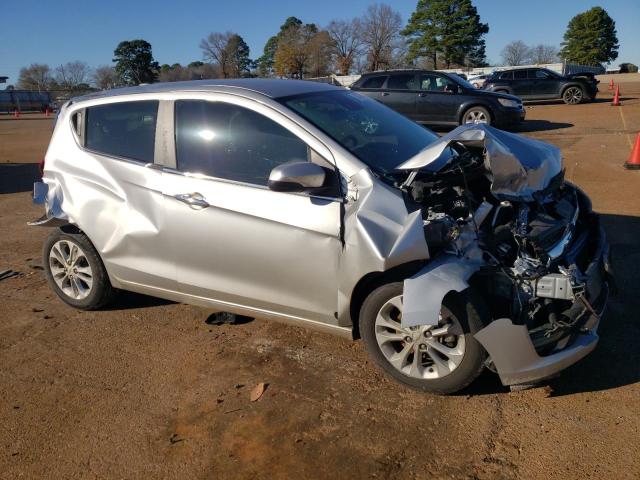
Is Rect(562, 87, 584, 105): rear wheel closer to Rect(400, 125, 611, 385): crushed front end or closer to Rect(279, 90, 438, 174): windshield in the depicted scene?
Rect(279, 90, 438, 174): windshield

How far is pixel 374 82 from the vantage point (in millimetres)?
15039

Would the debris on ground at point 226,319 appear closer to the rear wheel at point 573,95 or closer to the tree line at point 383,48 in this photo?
the rear wheel at point 573,95

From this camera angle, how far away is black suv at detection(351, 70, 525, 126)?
46.1 feet

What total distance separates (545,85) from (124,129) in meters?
21.2

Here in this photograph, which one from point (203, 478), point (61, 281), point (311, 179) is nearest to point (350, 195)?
point (311, 179)

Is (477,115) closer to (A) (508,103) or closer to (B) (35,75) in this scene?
(A) (508,103)

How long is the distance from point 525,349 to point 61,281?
3.77 m

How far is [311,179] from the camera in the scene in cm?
318

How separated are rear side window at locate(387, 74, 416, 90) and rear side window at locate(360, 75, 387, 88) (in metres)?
0.20

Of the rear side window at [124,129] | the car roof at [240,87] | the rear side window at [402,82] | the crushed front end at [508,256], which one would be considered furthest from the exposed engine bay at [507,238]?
the rear side window at [402,82]

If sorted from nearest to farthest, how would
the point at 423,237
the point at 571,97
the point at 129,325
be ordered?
the point at 423,237
the point at 129,325
the point at 571,97

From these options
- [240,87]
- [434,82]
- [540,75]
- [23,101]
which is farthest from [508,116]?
[23,101]

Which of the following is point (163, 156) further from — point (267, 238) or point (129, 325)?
point (129, 325)

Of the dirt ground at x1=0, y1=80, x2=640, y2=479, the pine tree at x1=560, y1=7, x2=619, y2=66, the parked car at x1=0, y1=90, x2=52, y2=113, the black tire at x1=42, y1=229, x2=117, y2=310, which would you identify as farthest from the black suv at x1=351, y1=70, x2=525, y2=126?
the pine tree at x1=560, y1=7, x2=619, y2=66
